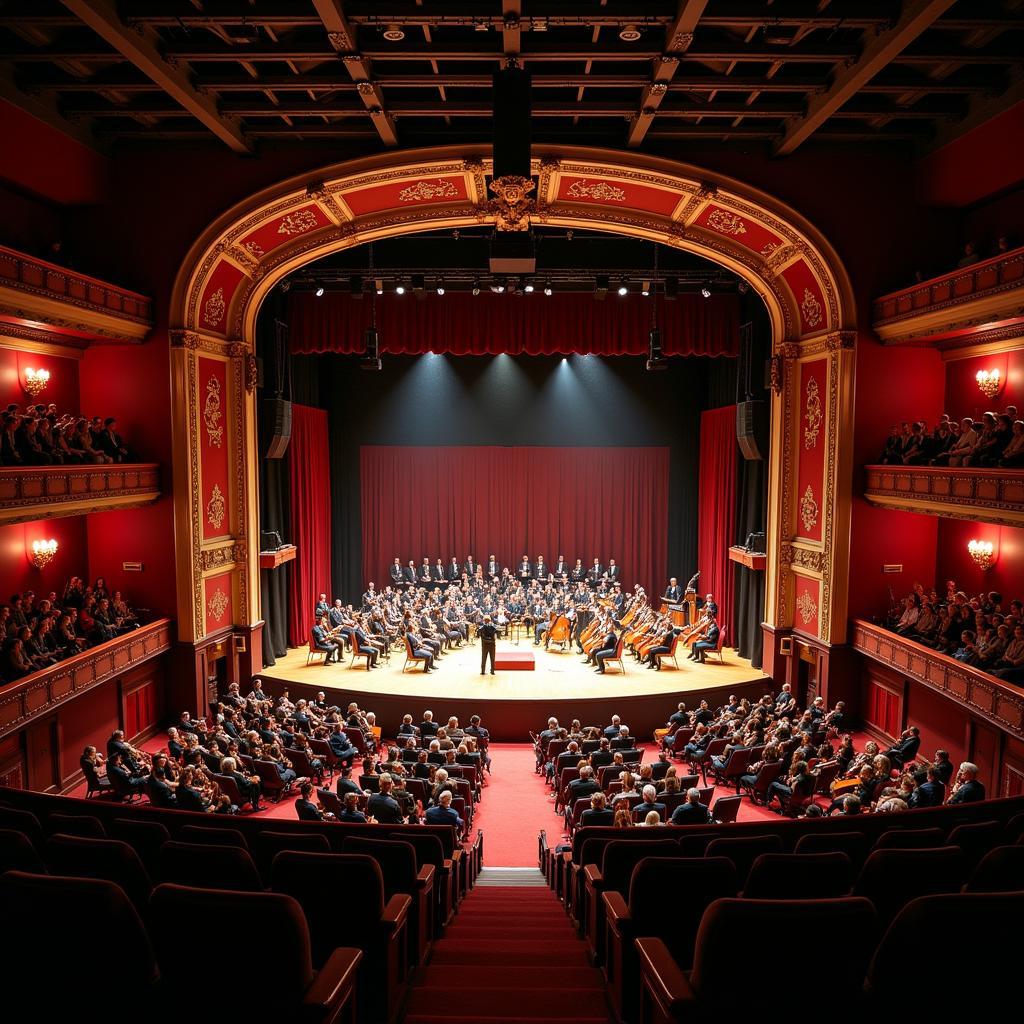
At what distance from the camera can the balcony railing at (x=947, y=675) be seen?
9.16 m

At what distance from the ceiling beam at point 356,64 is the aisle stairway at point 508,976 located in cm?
826

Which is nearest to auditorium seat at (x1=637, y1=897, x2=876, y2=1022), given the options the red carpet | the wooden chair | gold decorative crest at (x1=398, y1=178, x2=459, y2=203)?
the red carpet

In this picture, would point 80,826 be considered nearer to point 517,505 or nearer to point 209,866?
point 209,866

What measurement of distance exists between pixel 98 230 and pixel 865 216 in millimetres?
12201

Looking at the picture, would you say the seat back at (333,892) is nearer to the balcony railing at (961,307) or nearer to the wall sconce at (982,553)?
the balcony railing at (961,307)

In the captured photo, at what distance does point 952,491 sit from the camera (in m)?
10.6

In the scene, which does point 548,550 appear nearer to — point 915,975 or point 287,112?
point 287,112

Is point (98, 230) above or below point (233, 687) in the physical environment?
above

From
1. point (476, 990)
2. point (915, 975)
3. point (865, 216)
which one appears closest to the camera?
point (915, 975)

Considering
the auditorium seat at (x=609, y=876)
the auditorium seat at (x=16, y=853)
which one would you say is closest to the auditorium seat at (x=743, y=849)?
the auditorium seat at (x=609, y=876)

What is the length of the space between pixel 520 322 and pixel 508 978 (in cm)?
1453

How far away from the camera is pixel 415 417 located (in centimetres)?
2172

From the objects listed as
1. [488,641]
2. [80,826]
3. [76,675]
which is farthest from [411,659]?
[80,826]

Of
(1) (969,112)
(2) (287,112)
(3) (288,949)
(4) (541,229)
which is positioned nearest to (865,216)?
(1) (969,112)
